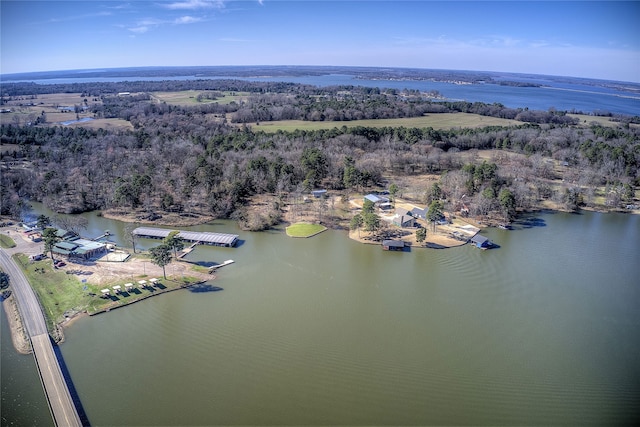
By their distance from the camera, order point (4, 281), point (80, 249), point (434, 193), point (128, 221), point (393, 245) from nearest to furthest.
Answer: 1. point (4, 281)
2. point (80, 249)
3. point (393, 245)
4. point (128, 221)
5. point (434, 193)

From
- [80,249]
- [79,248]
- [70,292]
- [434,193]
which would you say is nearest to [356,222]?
[434,193]

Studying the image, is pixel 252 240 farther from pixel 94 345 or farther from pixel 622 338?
pixel 622 338

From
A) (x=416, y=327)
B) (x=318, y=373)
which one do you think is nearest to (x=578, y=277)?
(x=416, y=327)

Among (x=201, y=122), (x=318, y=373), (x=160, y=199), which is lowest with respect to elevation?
(x=318, y=373)

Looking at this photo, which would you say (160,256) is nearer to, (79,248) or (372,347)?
(79,248)

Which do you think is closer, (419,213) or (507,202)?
(507,202)

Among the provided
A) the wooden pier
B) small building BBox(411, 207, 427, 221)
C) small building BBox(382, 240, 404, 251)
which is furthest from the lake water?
small building BBox(411, 207, 427, 221)
